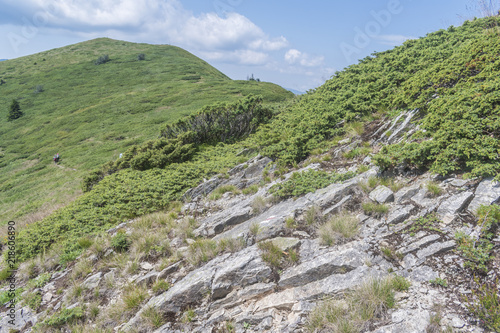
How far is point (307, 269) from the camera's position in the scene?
5.25 metres

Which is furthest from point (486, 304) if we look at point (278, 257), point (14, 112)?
point (14, 112)

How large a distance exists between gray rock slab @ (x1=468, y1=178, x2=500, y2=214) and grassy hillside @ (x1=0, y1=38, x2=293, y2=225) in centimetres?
1950

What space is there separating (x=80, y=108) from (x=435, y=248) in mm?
66162

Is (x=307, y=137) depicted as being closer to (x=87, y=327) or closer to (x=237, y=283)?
(x=237, y=283)

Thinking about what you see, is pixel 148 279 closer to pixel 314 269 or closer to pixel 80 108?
pixel 314 269

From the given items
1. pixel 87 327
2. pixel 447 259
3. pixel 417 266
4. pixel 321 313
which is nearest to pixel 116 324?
→ pixel 87 327

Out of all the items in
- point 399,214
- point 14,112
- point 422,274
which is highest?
point 14,112

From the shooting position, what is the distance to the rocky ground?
425cm

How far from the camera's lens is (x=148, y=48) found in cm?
10906

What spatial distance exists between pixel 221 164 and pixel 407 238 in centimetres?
1045

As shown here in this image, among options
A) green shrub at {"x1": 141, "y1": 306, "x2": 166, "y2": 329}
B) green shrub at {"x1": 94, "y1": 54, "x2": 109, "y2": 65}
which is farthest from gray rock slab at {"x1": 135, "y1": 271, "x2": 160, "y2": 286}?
green shrub at {"x1": 94, "y1": 54, "x2": 109, "y2": 65}

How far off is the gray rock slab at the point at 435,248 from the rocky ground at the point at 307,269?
16 mm

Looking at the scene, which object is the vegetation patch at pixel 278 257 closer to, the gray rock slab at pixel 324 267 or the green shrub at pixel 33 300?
the gray rock slab at pixel 324 267

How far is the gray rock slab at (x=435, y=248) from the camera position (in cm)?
469
